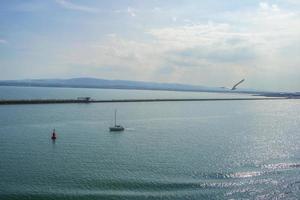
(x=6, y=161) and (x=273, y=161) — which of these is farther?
(x=273, y=161)

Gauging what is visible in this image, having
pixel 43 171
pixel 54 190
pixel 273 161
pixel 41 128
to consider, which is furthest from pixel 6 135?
pixel 273 161

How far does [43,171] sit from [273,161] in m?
20.1

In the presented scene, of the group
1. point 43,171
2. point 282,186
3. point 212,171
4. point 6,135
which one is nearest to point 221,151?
point 212,171

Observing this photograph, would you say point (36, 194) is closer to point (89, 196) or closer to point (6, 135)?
point (89, 196)

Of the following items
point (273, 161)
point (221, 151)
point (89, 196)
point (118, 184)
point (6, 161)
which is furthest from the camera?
point (221, 151)

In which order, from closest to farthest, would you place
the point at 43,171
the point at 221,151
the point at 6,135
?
the point at 43,171, the point at 221,151, the point at 6,135

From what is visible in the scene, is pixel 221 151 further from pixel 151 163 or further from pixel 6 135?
pixel 6 135

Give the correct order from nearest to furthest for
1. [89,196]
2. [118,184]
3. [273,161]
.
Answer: [89,196] → [118,184] → [273,161]

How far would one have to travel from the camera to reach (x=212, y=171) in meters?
31.6

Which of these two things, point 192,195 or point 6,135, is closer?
point 192,195

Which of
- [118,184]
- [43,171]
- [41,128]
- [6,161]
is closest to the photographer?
[118,184]

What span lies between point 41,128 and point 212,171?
108ft

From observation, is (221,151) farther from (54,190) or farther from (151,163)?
(54,190)

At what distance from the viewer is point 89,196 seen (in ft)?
82.6
